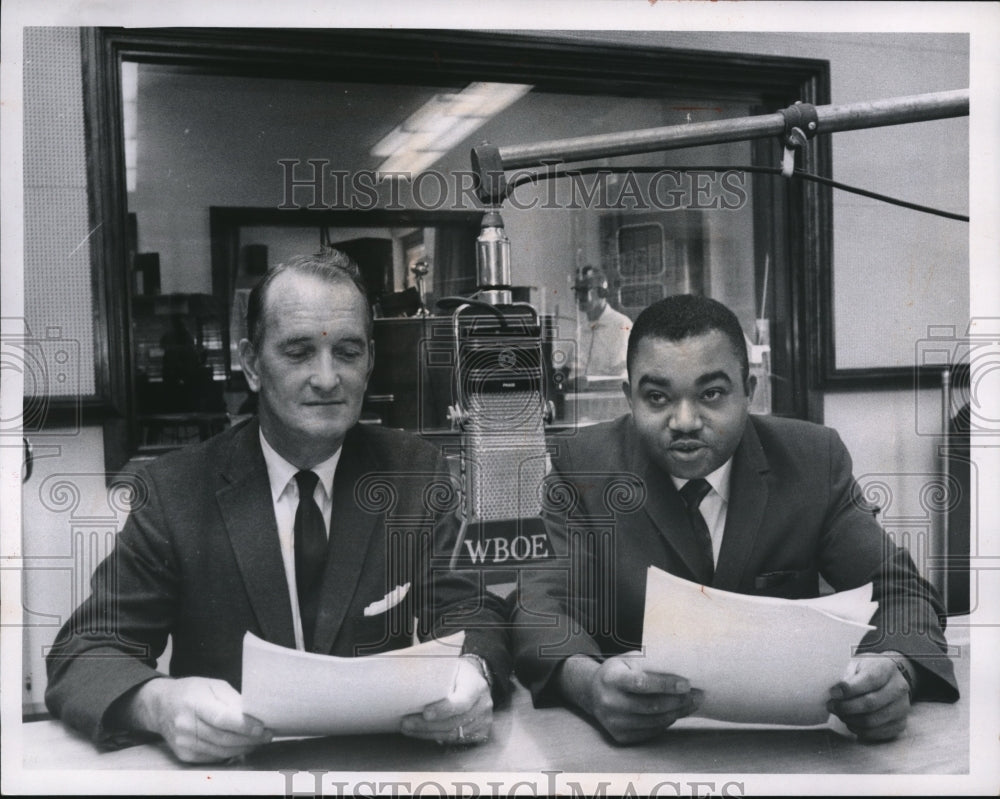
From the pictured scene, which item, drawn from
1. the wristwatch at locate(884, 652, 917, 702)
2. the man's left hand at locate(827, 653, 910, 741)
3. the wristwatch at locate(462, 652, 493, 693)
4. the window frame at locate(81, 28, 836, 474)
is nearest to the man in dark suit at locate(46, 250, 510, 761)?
the wristwatch at locate(462, 652, 493, 693)

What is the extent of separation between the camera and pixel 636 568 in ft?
7.41

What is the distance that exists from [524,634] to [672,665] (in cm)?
34

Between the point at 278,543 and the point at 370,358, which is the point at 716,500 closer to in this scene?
the point at 370,358

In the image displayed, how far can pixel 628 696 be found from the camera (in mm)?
2174

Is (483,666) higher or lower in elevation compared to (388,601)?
lower

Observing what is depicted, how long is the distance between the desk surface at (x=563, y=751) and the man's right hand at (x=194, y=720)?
0.05 m

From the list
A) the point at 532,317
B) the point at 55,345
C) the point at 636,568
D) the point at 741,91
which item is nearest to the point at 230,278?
the point at 55,345

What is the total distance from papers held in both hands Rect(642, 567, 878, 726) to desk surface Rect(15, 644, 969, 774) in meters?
0.05

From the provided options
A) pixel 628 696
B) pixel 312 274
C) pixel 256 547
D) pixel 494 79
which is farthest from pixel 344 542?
pixel 494 79

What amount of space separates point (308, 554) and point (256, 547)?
117 mm

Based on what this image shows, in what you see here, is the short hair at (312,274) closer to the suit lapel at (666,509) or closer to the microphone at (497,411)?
the microphone at (497,411)

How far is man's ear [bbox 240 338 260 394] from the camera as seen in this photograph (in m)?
2.18

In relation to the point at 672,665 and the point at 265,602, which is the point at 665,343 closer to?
the point at 672,665

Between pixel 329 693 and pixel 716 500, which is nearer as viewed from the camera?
pixel 329 693
